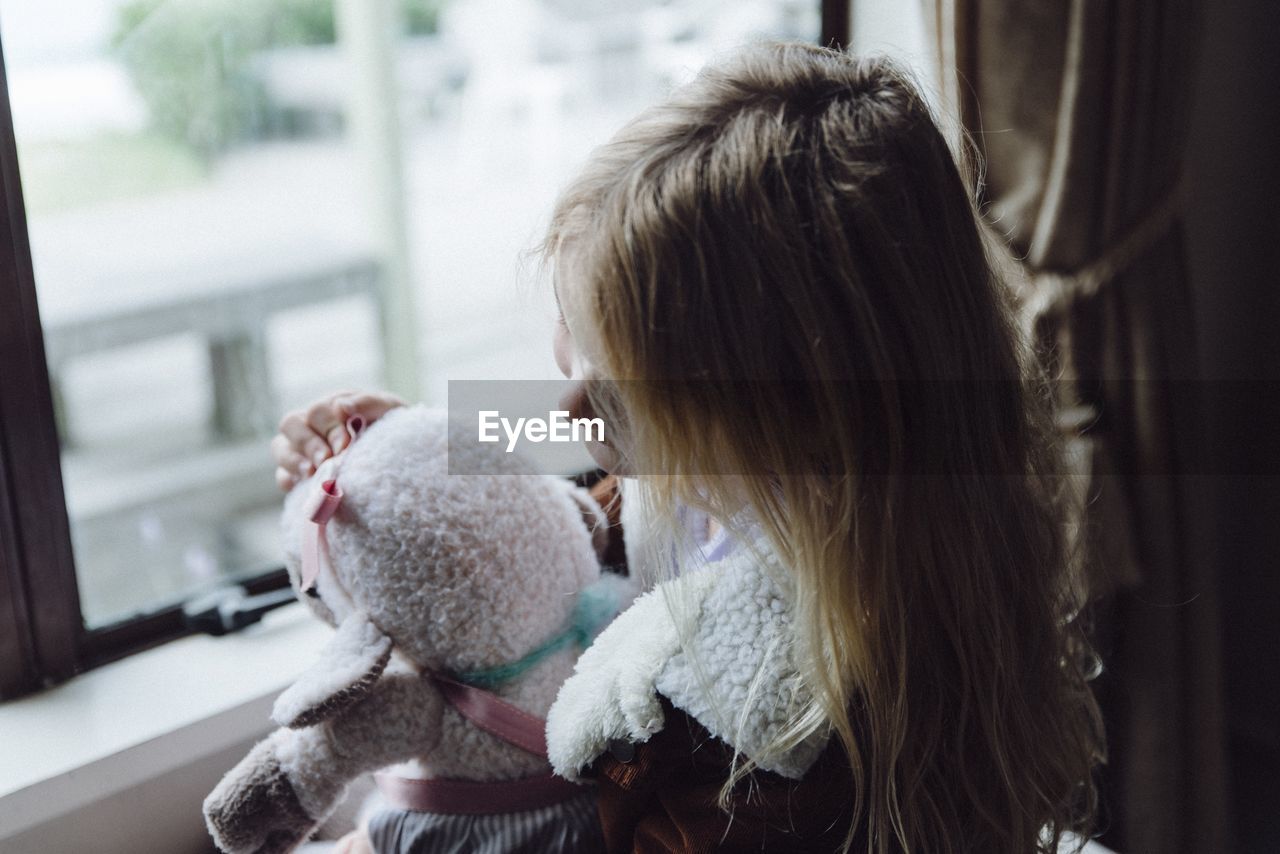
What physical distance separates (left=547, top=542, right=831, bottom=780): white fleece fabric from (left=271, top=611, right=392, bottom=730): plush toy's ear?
0.12m

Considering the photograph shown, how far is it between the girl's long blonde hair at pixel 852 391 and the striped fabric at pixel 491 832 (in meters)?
0.19

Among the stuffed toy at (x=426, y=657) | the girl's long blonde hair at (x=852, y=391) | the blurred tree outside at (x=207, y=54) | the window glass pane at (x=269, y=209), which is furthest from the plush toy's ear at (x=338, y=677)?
the blurred tree outside at (x=207, y=54)

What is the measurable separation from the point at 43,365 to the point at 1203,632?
1239 mm

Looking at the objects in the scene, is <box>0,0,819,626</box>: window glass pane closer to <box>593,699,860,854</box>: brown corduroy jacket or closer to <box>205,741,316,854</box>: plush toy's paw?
<box>205,741,316,854</box>: plush toy's paw

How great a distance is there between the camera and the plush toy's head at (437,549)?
2.37ft

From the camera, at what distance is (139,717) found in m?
0.87

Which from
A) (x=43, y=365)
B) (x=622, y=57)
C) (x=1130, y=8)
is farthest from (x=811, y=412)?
(x=622, y=57)

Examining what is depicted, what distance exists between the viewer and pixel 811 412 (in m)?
0.63

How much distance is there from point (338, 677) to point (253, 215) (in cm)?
92

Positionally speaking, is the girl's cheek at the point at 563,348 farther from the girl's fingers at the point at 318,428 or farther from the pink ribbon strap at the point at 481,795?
the pink ribbon strap at the point at 481,795

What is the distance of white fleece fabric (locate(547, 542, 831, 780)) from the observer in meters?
0.65

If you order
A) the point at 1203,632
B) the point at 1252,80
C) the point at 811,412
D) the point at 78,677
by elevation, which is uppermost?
the point at 1252,80

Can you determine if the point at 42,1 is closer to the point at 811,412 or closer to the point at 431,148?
the point at 431,148

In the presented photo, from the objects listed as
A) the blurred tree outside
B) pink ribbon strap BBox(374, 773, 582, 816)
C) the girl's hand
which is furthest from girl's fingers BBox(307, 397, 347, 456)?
the blurred tree outside
